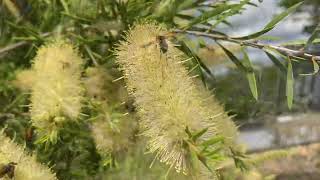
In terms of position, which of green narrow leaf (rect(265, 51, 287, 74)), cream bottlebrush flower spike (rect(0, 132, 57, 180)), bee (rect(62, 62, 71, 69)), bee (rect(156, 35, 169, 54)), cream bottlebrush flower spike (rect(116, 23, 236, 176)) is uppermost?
bee (rect(156, 35, 169, 54))

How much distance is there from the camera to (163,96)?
641mm

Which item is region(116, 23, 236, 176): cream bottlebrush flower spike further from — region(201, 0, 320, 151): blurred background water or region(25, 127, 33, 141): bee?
region(25, 127, 33, 141): bee

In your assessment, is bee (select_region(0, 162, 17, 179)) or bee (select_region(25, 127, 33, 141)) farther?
bee (select_region(25, 127, 33, 141))

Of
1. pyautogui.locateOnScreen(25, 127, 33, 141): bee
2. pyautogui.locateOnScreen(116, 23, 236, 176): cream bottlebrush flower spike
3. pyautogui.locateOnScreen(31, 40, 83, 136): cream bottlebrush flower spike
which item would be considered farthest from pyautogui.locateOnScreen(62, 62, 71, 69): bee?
pyautogui.locateOnScreen(116, 23, 236, 176): cream bottlebrush flower spike

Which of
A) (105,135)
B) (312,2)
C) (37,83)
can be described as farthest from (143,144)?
(312,2)

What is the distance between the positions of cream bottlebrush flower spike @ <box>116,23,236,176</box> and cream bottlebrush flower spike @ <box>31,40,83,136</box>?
189 mm

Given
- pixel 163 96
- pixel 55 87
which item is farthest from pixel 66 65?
pixel 163 96

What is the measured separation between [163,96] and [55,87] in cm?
31

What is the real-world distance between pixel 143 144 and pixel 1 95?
18.0 inches

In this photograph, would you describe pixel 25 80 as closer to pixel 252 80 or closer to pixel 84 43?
pixel 84 43

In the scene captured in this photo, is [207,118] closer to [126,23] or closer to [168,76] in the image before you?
[168,76]

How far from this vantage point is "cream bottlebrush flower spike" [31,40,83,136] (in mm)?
887

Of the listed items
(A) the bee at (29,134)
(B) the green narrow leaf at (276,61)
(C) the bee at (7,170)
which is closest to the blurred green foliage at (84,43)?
(A) the bee at (29,134)

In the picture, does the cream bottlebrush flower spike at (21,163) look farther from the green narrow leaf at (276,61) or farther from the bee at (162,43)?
the green narrow leaf at (276,61)
